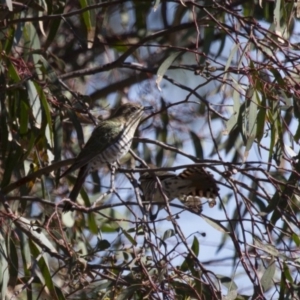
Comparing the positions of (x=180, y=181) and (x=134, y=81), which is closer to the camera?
(x=180, y=181)

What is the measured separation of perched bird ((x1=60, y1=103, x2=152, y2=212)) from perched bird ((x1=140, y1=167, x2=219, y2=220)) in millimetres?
176

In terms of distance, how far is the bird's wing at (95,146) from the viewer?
4.70m

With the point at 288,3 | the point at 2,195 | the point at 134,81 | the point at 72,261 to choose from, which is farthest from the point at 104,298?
the point at 134,81

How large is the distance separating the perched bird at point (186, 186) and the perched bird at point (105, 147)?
18cm

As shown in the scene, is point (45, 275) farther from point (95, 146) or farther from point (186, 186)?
point (186, 186)

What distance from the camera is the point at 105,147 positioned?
4.91m

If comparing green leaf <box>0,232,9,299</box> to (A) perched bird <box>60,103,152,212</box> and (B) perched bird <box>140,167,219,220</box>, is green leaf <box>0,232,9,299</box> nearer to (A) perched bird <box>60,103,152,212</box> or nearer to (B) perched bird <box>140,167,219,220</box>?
(A) perched bird <box>60,103,152,212</box>

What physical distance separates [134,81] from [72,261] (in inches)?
114

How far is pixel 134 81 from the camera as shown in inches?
267

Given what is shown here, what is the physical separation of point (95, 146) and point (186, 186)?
491 mm

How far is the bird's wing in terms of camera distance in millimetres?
4699

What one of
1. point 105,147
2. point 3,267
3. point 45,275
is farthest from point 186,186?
point 3,267

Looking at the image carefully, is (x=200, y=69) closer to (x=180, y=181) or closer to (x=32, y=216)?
(x=180, y=181)

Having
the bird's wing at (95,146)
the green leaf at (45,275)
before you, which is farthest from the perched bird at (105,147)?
the green leaf at (45,275)
